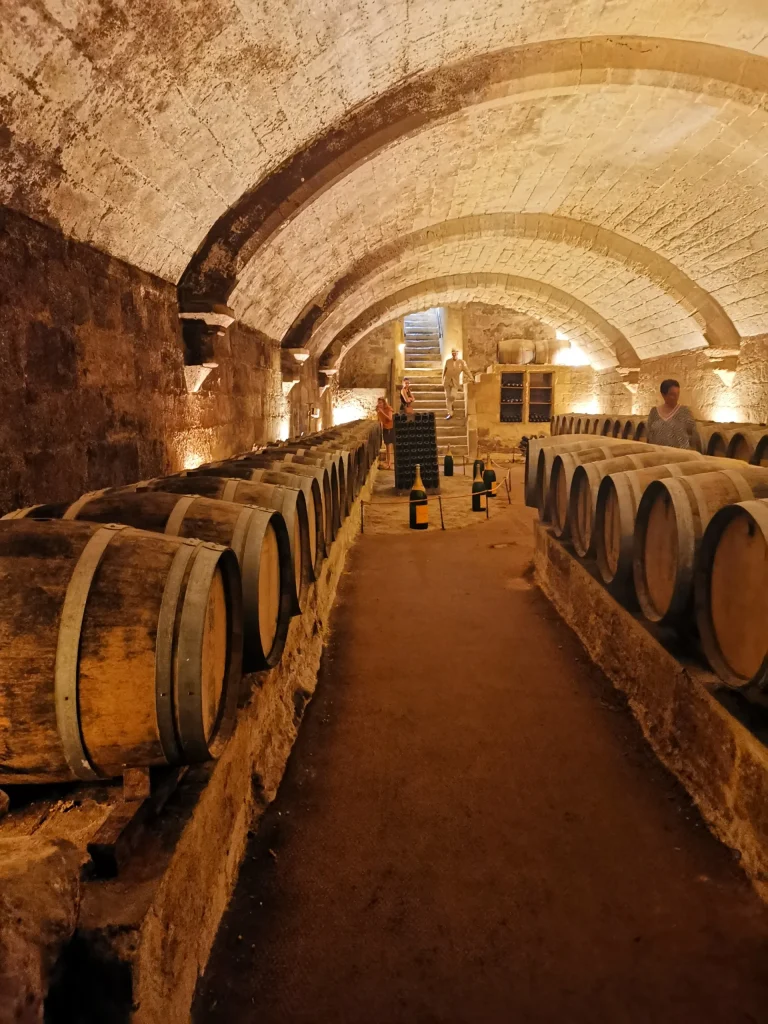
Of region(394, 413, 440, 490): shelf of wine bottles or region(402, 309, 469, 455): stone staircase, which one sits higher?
region(402, 309, 469, 455): stone staircase

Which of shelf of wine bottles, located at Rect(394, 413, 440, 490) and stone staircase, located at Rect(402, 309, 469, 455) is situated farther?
stone staircase, located at Rect(402, 309, 469, 455)

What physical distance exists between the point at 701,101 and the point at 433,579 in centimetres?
480

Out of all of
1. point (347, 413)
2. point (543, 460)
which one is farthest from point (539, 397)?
point (543, 460)

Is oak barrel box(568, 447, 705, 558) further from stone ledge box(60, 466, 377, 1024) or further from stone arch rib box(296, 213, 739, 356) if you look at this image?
stone arch rib box(296, 213, 739, 356)

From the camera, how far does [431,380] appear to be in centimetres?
1873

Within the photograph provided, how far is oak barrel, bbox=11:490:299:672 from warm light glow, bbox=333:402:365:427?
15958 mm

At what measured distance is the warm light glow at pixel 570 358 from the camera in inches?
659

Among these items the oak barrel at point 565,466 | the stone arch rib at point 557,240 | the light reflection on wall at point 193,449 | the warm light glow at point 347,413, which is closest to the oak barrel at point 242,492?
the light reflection on wall at point 193,449

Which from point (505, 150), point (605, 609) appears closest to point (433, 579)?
point (605, 609)

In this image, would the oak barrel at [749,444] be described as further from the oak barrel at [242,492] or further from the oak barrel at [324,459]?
the oak barrel at [242,492]

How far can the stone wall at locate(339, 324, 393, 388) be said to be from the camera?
1869cm

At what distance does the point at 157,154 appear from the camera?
363 cm

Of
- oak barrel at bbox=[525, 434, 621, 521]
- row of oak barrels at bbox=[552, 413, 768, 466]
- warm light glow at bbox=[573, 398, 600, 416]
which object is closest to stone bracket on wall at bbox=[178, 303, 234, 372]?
oak barrel at bbox=[525, 434, 621, 521]

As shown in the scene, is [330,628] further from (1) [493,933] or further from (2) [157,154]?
(2) [157,154]
